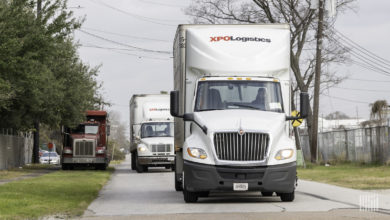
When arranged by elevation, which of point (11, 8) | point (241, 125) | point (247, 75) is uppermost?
point (11, 8)

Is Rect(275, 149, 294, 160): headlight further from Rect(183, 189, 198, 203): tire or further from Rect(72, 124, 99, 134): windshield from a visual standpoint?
Rect(72, 124, 99, 134): windshield

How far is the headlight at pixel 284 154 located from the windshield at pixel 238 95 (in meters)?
1.34

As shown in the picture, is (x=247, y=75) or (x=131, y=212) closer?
(x=131, y=212)

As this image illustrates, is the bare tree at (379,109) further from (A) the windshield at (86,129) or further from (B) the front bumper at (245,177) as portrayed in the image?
(B) the front bumper at (245,177)

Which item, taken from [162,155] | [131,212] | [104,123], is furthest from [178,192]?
[104,123]

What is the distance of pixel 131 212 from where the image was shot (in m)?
14.8

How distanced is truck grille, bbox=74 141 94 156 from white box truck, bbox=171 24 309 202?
23.6 metres

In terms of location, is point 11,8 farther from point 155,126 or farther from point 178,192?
point 155,126

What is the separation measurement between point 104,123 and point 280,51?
26.6 metres

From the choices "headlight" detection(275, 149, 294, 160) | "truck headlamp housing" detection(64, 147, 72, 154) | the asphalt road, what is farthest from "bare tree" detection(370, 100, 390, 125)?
"headlight" detection(275, 149, 294, 160)

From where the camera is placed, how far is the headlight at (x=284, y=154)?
624 inches

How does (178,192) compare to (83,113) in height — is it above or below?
below

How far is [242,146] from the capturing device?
51.6 ft

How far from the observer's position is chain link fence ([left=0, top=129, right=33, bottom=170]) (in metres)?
40.7
